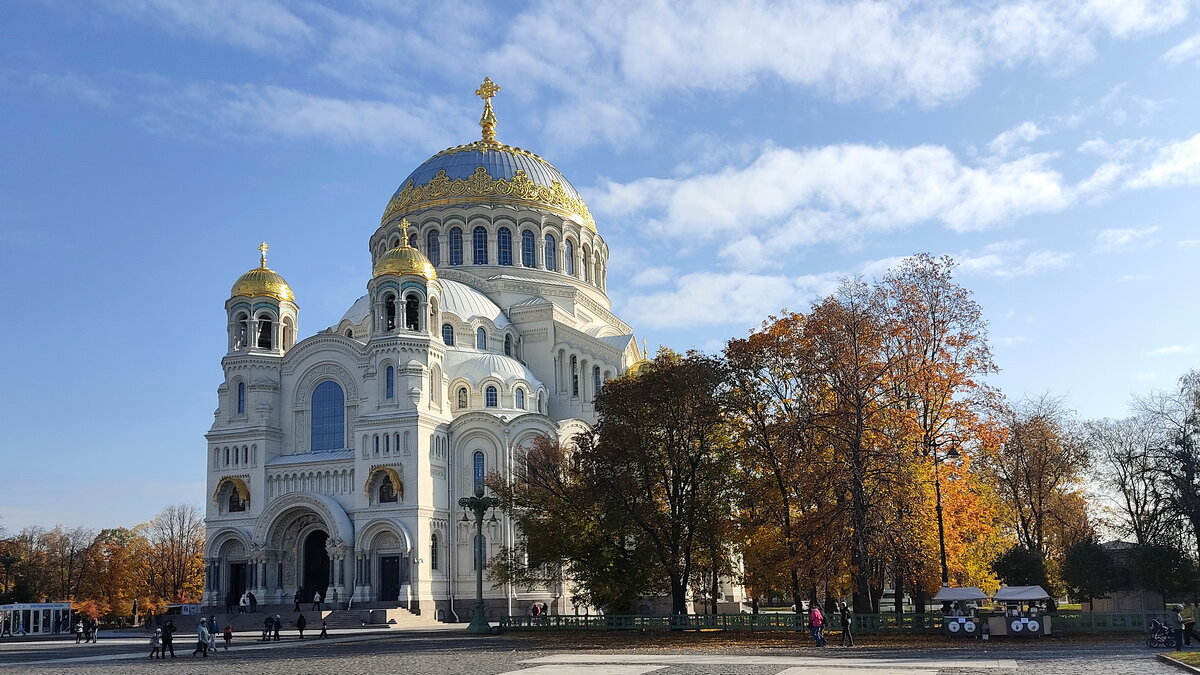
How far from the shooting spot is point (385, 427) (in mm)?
48156

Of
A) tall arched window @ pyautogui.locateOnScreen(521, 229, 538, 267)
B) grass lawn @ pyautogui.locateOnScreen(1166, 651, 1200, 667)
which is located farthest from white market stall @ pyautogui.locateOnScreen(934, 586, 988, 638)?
tall arched window @ pyautogui.locateOnScreen(521, 229, 538, 267)

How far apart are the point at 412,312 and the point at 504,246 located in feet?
39.2

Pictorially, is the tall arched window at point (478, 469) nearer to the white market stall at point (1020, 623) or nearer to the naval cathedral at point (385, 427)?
the naval cathedral at point (385, 427)

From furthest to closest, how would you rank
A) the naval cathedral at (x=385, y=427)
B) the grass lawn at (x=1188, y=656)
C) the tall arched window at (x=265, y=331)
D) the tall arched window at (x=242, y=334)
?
the tall arched window at (x=265, y=331) < the tall arched window at (x=242, y=334) < the naval cathedral at (x=385, y=427) < the grass lawn at (x=1188, y=656)

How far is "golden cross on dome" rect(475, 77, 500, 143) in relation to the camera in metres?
67.5

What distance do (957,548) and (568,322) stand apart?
31.1 metres

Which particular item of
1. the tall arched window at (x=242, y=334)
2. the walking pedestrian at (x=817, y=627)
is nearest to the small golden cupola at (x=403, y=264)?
the tall arched window at (x=242, y=334)

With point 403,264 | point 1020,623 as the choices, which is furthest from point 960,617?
point 403,264

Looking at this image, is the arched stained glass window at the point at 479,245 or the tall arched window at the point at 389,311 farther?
the arched stained glass window at the point at 479,245

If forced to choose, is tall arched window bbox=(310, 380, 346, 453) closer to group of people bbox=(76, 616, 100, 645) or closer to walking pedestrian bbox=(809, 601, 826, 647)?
group of people bbox=(76, 616, 100, 645)

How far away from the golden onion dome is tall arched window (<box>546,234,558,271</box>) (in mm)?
15654

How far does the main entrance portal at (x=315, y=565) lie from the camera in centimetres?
4866

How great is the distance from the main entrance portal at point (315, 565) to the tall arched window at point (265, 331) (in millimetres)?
9511

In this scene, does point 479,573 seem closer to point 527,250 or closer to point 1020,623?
point 1020,623
